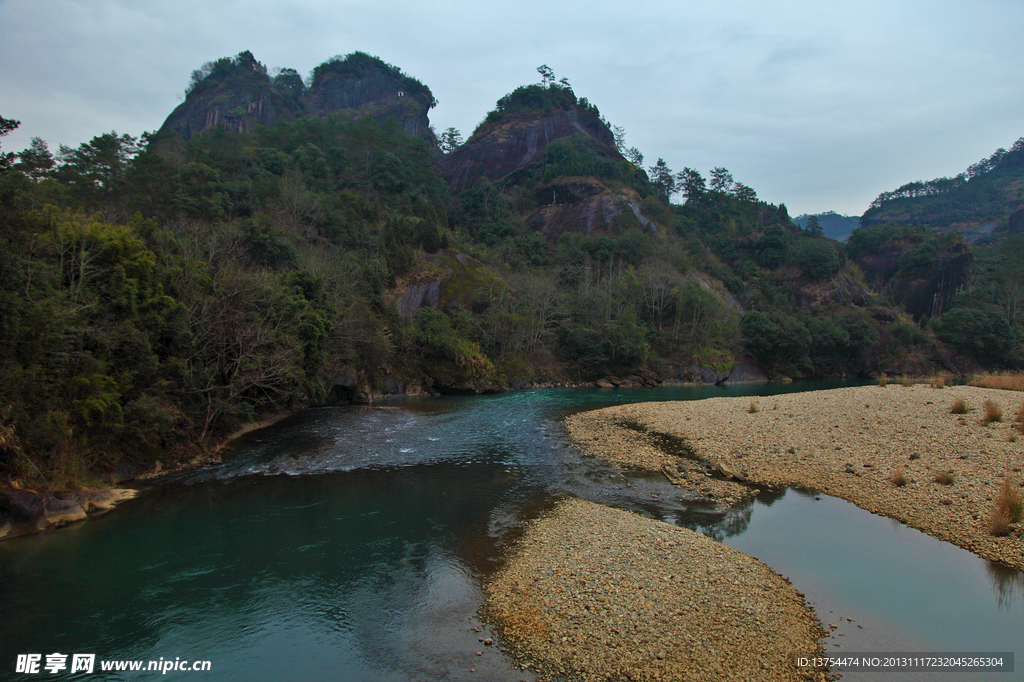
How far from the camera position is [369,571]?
10547 millimetres

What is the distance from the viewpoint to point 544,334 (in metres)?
52.5

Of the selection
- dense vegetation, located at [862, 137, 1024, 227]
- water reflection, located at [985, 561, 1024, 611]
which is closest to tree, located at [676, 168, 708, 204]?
dense vegetation, located at [862, 137, 1024, 227]

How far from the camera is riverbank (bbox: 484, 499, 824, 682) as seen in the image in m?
7.10

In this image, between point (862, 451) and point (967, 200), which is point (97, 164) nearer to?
point (862, 451)

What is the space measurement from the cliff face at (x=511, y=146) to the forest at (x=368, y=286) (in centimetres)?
190

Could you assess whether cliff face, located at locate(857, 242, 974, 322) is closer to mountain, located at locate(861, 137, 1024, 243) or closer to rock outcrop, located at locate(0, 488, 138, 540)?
mountain, located at locate(861, 137, 1024, 243)

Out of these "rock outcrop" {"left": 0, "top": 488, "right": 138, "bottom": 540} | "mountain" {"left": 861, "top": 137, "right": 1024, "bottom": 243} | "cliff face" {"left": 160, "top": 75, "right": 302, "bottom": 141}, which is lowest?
"rock outcrop" {"left": 0, "top": 488, "right": 138, "bottom": 540}

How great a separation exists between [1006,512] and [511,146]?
11159 centimetres

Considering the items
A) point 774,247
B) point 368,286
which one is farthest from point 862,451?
point 774,247

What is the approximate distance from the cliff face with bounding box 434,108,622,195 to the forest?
6.23ft

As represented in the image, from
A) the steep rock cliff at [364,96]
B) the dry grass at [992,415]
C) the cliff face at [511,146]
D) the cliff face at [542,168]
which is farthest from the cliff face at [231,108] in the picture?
the dry grass at [992,415]

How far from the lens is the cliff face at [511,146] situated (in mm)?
108625

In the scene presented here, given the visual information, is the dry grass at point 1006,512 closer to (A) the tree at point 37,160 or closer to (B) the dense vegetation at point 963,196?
(A) the tree at point 37,160

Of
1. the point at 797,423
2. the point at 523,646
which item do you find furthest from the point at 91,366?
the point at 797,423
